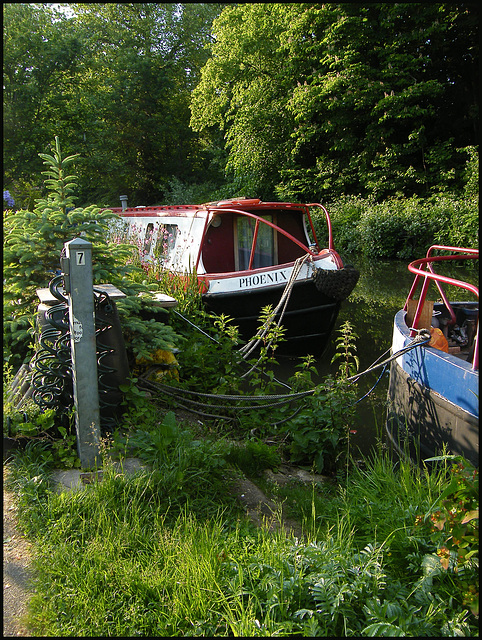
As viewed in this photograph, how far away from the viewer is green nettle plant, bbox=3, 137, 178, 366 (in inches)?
164

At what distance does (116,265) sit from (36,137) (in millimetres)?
16285

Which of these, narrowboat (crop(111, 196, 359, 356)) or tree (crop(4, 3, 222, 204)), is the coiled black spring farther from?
tree (crop(4, 3, 222, 204))

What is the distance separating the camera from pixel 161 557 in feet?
7.92

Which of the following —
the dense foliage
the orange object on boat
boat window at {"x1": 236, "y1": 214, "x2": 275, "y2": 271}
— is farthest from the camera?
the dense foliage

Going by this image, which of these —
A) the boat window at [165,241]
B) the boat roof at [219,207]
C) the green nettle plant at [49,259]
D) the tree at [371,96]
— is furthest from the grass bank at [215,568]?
the tree at [371,96]

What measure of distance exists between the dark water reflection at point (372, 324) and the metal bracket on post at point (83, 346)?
1982 mm

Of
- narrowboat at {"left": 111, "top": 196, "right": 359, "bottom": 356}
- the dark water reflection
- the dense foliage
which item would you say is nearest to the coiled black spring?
the dark water reflection

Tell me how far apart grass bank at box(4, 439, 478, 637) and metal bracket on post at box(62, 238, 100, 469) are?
1.09 ft

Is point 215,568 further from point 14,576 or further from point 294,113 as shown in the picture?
point 294,113

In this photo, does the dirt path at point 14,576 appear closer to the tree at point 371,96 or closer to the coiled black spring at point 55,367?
the coiled black spring at point 55,367

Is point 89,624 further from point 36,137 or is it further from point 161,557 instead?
point 36,137

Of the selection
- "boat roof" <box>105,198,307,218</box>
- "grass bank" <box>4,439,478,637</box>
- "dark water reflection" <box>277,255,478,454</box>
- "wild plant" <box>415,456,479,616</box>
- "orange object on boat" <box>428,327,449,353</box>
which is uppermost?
"boat roof" <box>105,198,307,218</box>

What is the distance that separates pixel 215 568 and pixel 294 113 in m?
23.1

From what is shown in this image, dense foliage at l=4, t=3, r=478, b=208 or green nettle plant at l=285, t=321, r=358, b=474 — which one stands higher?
dense foliage at l=4, t=3, r=478, b=208
